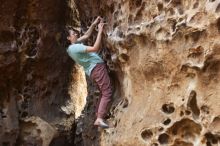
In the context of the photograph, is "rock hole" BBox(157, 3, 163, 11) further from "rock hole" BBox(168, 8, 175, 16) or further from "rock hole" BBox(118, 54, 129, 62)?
"rock hole" BBox(118, 54, 129, 62)

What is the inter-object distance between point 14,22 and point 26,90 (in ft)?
2.89

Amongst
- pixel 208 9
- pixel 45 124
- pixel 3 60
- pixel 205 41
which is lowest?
pixel 45 124

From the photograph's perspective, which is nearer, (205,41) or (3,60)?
(205,41)

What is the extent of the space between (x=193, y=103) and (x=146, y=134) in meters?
0.56

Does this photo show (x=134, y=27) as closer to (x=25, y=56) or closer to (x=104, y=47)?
(x=104, y=47)

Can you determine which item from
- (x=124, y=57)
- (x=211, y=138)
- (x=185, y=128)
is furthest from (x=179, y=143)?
(x=124, y=57)

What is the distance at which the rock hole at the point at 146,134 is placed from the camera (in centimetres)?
386

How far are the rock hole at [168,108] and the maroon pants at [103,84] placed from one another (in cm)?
82

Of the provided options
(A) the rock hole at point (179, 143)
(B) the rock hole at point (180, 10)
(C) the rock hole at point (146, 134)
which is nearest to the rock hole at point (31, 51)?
(C) the rock hole at point (146, 134)

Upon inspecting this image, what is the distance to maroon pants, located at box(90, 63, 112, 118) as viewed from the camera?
4.45m

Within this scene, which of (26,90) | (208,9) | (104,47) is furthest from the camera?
(26,90)

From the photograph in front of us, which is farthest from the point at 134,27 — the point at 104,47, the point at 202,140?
the point at 202,140

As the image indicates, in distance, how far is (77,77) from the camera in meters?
6.36

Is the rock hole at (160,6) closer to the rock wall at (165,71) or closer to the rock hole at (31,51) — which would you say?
the rock wall at (165,71)
